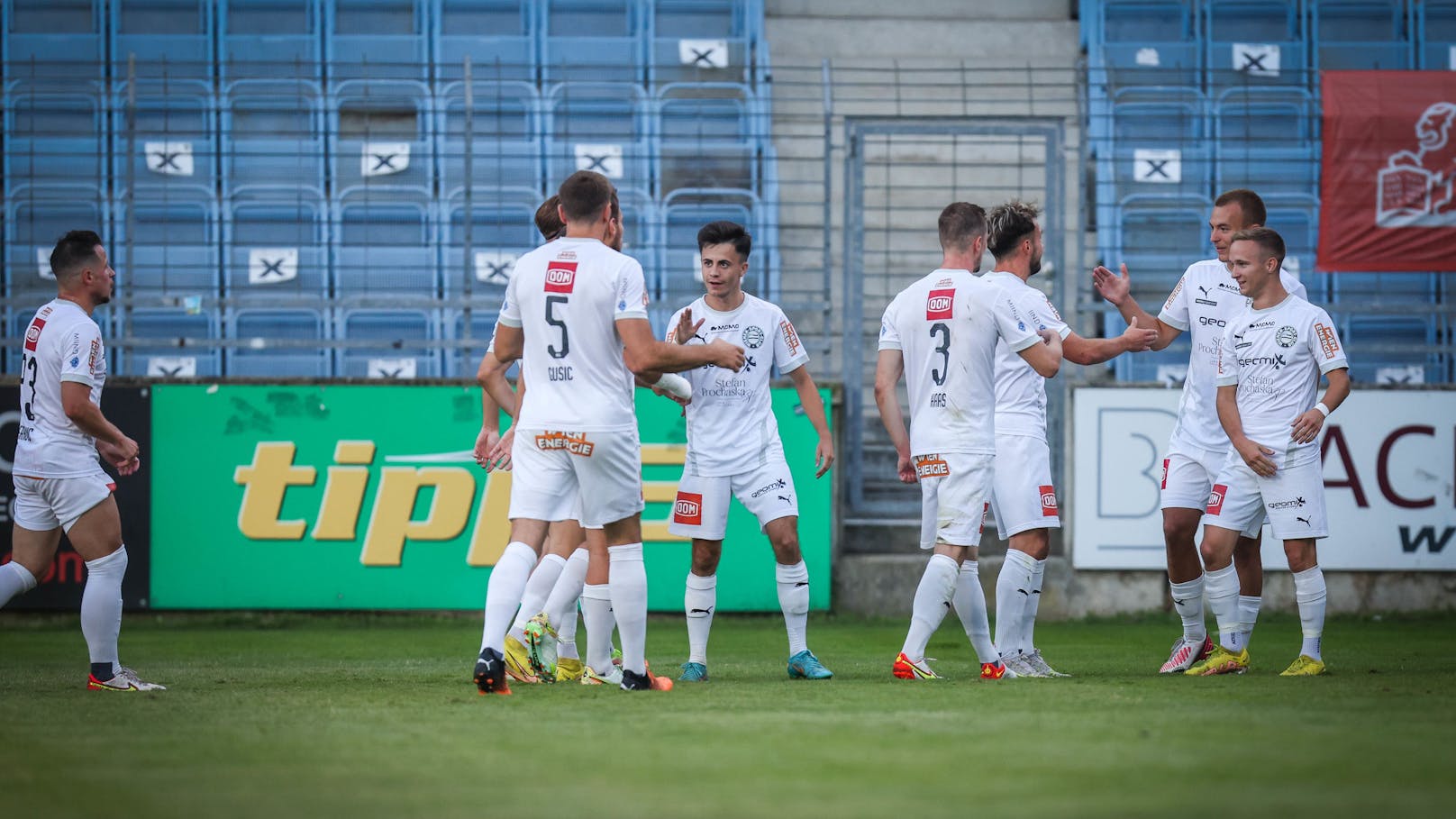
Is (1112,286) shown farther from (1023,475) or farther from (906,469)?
(906,469)

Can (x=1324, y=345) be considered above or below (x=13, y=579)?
above

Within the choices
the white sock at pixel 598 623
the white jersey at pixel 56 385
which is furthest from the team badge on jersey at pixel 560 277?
the white jersey at pixel 56 385

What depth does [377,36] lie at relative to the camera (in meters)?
13.8

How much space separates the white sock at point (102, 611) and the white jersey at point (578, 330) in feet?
7.32

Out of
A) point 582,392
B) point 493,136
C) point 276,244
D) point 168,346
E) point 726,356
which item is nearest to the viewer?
point 726,356

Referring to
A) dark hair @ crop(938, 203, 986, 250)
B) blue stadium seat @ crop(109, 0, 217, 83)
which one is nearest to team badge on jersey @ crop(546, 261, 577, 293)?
dark hair @ crop(938, 203, 986, 250)

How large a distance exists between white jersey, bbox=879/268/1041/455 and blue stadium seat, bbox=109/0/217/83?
873 centimetres

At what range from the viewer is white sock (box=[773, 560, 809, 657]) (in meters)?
7.52

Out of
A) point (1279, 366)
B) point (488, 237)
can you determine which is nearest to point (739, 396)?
point (1279, 366)

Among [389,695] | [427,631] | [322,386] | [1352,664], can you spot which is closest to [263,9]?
[322,386]

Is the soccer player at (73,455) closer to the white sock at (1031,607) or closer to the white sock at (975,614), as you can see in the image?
the white sock at (975,614)

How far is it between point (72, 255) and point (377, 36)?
23.7 feet

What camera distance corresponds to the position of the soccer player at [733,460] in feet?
24.6

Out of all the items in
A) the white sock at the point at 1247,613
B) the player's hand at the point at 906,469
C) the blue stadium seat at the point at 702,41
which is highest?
the blue stadium seat at the point at 702,41
